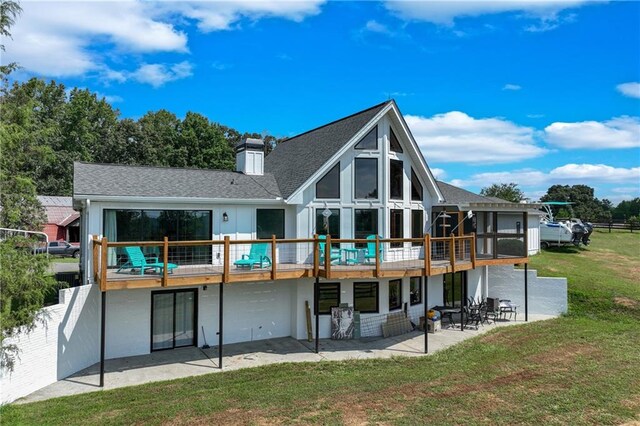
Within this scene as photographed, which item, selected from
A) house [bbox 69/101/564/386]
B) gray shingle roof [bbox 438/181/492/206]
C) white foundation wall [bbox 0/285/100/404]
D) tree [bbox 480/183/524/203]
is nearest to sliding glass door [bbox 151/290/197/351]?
house [bbox 69/101/564/386]

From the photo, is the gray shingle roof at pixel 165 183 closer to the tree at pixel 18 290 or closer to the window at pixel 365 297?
Result: the tree at pixel 18 290

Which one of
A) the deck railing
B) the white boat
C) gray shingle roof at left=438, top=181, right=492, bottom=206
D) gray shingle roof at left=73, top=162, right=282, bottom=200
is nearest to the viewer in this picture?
the deck railing

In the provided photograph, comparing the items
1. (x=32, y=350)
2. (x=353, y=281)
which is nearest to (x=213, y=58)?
(x=353, y=281)

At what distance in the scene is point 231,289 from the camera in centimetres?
1372

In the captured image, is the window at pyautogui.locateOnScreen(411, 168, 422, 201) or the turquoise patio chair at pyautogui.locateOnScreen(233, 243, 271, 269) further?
the window at pyautogui.locateOnScreen(411, 168, 422, 201)

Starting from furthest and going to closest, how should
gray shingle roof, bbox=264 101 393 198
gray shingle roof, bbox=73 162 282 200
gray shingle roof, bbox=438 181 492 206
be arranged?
gray shingle roof, bbox=438 181 492 206, gray shingle roof, bbox=264 101 393 198, gray shingle roof, bbox=73 162 282 200

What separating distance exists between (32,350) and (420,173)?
46.9 feet

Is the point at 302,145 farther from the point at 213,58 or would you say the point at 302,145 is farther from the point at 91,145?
the point at 91,145

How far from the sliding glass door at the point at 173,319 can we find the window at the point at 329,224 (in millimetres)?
5015

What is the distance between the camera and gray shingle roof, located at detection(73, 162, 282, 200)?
1269 centimetres

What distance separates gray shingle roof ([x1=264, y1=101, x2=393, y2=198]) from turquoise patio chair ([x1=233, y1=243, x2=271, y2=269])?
2226 mm

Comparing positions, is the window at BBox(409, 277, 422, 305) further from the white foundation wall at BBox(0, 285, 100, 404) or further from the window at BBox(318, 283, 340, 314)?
the white foundation wall at BBox(0, 285, 100, 404)

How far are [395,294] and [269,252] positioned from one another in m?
5.25

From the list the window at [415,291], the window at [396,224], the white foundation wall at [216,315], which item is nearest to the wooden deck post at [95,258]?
the white foundation wall at [216,315]
